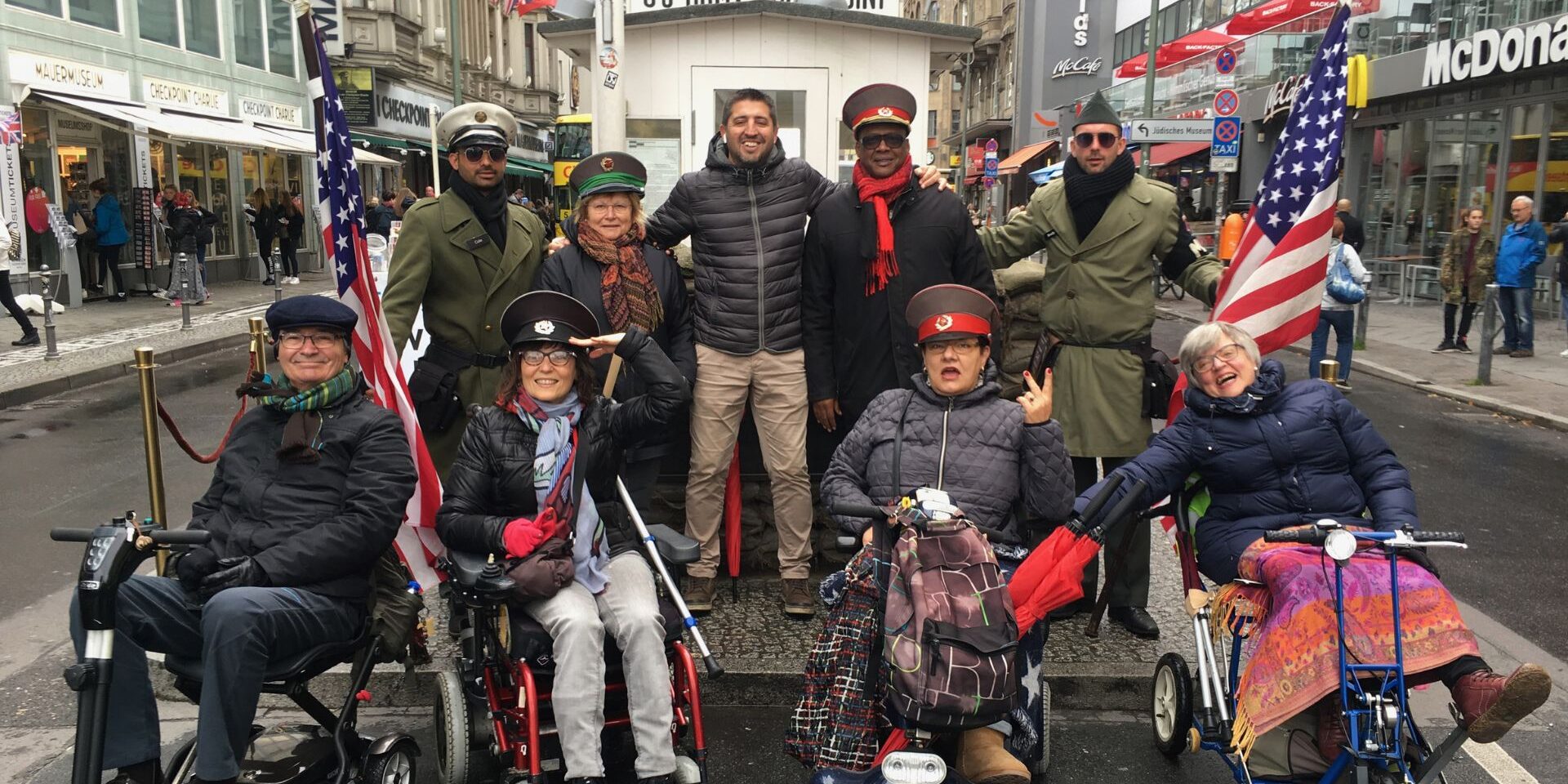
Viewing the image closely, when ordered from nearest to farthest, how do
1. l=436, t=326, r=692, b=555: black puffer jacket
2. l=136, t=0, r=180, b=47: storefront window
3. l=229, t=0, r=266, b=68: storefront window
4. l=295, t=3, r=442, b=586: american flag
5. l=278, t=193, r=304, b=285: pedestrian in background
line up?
→ l=436, t=326, r=692, b=555: black puffer jacket
l=295, t=3, r=442, b=586: american flag
l=136, t=0, r=180, b=47: storefront window
l=278, t=193, r=304, b=285: pedestrian in background
l=229, t=0, r=266, b=68: storefront window

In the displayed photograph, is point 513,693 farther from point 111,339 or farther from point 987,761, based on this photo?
point 111,339

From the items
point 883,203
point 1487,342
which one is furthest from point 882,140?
point 1487,342

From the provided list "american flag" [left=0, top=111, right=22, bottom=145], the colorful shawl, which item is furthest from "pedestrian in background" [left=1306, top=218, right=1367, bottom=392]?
"american flag" [left=0, top=111, right=22, bottom=145]

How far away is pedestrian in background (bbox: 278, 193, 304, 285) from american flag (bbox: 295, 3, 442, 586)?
21074 mm

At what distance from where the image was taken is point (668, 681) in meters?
3.52

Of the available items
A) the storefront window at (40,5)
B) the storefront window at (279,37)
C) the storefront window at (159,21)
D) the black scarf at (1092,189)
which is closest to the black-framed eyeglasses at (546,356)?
the black scarf at (1092,189)

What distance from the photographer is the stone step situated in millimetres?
4500

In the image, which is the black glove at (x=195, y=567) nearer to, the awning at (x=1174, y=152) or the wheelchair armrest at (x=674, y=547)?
the wheelchair armrest at (x=674, y=547)

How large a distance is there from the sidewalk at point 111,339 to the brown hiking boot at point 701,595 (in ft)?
29.2

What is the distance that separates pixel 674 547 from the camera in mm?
3779

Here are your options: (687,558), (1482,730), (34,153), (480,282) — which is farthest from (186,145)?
(1482,730)

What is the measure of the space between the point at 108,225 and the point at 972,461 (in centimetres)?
1849

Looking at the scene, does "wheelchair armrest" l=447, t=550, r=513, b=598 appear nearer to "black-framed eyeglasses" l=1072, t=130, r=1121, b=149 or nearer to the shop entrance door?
"black-framed eyeglasses" l=1072, t=130, r=1121, b=149

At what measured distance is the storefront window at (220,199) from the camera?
23828 mm
